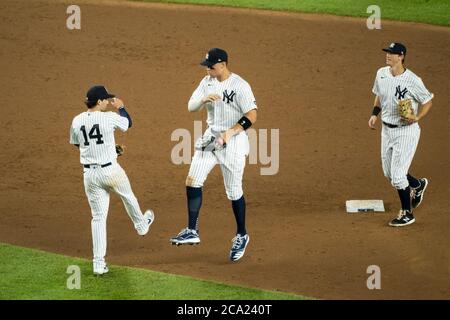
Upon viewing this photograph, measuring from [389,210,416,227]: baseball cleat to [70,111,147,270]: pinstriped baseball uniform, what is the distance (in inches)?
120

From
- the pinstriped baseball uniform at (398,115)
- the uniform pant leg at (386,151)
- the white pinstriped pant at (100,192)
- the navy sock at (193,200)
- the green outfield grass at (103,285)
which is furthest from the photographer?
the uniform pant leg at (386,151)

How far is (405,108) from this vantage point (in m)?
12.2

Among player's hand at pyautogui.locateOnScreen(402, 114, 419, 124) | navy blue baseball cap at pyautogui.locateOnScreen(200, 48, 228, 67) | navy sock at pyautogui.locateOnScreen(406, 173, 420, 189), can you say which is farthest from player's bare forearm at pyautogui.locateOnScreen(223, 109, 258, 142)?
navy sock at pyautogui.locateOnScreen(406, 173, 420, 189)

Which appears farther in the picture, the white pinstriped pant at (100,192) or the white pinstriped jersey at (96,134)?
the white pinstriped pant at (100,192)

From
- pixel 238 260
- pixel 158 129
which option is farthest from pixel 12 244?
pixel 158 129

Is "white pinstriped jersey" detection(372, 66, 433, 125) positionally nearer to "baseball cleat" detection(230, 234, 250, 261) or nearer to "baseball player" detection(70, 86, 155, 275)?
"baseball cleat" detection(230, 234, 250, 261)

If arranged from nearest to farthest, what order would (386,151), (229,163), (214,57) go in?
(214,57) → (229,163) → (386,151)

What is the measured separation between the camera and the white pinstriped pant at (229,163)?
1167 cm

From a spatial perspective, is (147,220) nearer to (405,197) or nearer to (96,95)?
(96,95)

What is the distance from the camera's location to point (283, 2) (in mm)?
20000

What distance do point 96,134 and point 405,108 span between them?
3403 mm

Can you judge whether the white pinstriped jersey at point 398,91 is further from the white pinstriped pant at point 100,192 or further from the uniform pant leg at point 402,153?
the white pinstriped pant at point 100,192

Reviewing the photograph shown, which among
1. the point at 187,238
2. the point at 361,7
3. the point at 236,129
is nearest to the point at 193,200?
the point at 187,238

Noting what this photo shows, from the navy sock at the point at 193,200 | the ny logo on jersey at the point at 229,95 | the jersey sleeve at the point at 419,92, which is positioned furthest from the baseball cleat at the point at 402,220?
the ny logo on jersey at the point at 229,95
